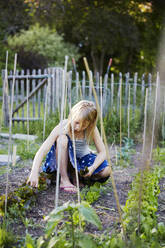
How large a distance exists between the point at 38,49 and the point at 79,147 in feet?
42.6

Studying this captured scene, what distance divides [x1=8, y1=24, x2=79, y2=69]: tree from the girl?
1228 centimetres

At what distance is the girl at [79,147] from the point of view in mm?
2635

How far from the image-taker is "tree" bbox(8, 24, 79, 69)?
48.9ft

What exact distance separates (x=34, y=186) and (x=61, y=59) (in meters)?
13.4

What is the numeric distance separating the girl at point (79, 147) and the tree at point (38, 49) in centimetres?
1228

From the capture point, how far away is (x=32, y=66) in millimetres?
14938

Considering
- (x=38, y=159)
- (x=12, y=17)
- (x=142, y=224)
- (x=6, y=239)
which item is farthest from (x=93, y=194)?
(x=12, y=17)

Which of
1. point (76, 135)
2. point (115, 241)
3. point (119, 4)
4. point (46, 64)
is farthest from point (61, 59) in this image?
point (115, 241)

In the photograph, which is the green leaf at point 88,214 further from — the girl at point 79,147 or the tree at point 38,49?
the tree at point 38,49

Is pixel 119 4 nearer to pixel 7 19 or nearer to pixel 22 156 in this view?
pixel 7 19

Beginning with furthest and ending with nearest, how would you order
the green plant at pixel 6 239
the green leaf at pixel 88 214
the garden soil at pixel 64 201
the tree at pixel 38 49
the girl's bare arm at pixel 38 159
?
the tree at pixel 38 49, the girl's bare arm at pixel 38 159, the garden soil at pixel 64 201, the green plant at pixel 6 239, the green leaf at pixel 88 214

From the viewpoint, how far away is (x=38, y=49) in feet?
49.1

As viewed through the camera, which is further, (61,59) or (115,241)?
(61,59)

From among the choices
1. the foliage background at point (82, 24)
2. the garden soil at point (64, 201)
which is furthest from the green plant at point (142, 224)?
the foliage background at point (82, 24)
